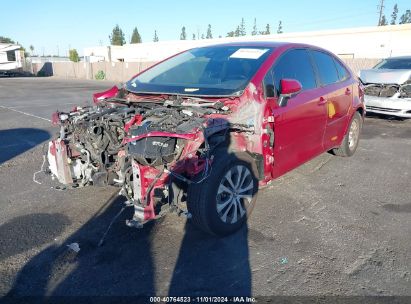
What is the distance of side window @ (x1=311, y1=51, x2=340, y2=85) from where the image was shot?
4.64 m

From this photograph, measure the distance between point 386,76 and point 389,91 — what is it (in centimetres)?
44

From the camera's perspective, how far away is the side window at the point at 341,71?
17.0 ft

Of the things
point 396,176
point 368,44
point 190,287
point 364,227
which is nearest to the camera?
point 190,287

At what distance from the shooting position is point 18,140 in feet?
23.4

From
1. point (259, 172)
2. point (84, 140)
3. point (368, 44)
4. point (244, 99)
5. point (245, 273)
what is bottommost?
point (245, 273)

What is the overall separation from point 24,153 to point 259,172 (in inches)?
177

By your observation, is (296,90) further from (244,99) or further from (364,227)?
(364,227)

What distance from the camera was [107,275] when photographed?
2.76 m

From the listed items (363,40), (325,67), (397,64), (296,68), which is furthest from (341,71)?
(363,40)

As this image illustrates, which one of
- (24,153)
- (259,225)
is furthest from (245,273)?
(24,153)

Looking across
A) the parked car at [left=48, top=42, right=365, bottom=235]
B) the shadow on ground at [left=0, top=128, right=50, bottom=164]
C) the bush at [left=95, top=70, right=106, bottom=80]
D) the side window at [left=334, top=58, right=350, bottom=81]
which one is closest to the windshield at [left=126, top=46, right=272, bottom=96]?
the parked car at [left=48, top=42, right=365, bottom=235]

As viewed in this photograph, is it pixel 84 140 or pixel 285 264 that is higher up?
pixel 84 140

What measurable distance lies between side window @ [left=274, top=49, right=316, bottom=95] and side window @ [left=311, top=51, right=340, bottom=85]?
23 centimetres

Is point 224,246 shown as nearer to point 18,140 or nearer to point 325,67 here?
point 325,67
